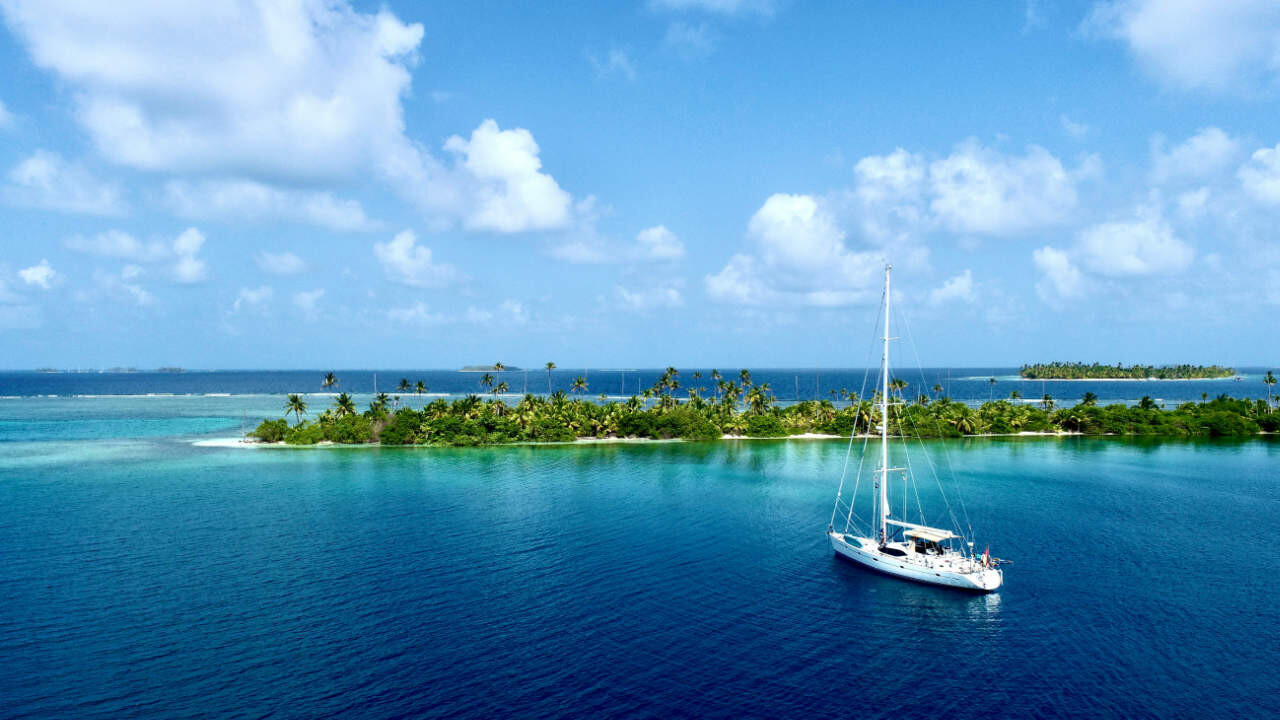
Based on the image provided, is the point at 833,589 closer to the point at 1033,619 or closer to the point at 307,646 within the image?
the point at 1033,619

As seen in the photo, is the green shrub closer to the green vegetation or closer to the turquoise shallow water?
the green vegetation

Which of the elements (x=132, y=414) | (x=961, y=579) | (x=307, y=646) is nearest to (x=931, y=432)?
(x=961, y=579)

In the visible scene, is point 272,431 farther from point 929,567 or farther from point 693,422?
point 929,567

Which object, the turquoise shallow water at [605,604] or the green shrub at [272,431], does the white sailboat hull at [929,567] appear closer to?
the turquoise shallow water at [605,604]

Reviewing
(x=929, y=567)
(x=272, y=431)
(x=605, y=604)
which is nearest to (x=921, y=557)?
(x=929, y=567)

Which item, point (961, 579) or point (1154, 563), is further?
point (1154, 563)

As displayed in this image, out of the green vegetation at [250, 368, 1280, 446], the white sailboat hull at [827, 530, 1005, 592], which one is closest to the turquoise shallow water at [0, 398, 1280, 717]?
the white sailboat hull at [827, 530, 1005, 592]
